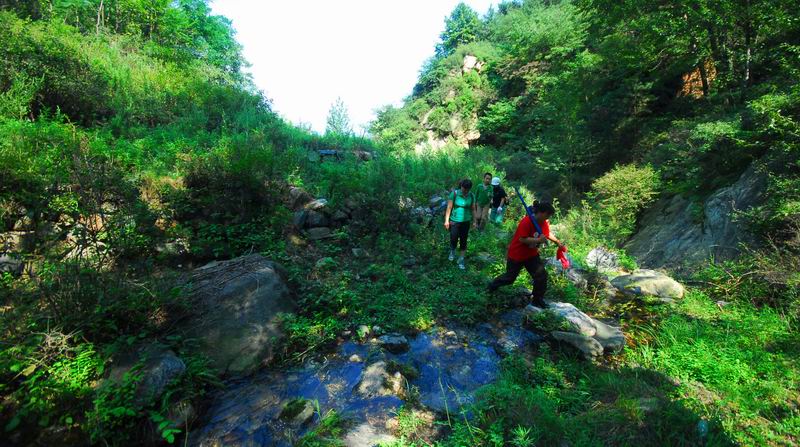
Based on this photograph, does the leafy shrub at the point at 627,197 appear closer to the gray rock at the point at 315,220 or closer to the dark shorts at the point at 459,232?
the dark shorts at the point at 459,232

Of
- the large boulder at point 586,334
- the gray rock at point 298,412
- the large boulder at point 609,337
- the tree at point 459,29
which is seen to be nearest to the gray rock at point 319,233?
the gray rock at point 298,412

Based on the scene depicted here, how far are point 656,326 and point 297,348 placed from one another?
526 centimetres

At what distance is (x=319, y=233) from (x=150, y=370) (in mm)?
4537

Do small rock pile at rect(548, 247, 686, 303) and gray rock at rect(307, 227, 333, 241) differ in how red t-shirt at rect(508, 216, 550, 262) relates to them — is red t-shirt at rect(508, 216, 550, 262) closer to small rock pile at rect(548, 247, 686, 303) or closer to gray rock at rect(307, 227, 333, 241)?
small rock pile at rect(548, 247, 686, 303)

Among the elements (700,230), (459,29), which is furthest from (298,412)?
(459,29)

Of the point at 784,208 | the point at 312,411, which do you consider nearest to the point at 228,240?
the point at 312,411

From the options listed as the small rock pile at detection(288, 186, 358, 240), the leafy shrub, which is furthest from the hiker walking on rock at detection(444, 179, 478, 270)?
the leafy shrub

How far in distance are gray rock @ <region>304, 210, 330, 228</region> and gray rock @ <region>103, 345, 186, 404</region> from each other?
4.41 m

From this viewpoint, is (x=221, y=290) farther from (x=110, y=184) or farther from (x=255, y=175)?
(x=255, y=175)

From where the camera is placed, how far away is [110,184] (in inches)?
205

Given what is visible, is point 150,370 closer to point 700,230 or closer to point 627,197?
point 700,230

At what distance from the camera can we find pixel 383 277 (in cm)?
629

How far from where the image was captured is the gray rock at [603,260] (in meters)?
7.11

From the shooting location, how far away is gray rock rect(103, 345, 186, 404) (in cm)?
313
